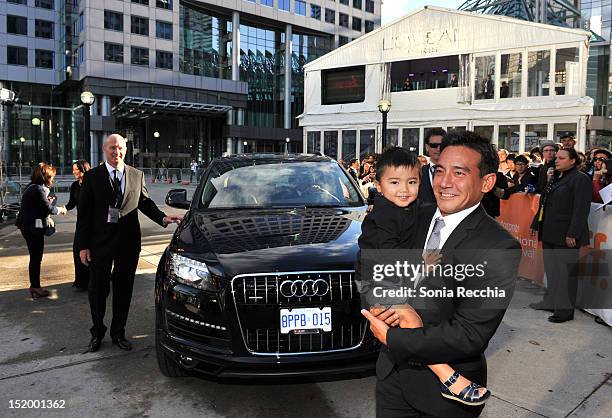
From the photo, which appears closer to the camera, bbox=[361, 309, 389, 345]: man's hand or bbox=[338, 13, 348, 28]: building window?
bbox=[361, 309, 389, 345]: man's hand

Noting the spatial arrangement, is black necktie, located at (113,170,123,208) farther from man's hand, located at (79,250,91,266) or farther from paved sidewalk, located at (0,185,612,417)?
paved sidewalk, located at (0,185,612,417)

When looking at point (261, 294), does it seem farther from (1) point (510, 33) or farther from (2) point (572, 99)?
(1) point (510, 33)

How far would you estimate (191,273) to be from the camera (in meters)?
3.29

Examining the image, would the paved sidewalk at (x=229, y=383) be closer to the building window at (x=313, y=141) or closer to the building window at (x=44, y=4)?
the building window at (x=313, y=141)

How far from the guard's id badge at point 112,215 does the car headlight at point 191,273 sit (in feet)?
3.99

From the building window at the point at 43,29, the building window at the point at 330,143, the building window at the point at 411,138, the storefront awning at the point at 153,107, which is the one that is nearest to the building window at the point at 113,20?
the storefront awning at the point at 153,107

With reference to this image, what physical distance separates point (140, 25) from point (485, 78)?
33.6 meters

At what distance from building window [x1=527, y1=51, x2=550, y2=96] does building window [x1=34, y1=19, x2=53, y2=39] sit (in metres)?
45.2

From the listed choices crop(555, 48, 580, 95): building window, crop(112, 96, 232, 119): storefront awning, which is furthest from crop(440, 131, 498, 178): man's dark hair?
crop(112, 96, 232, 119): storefront awning

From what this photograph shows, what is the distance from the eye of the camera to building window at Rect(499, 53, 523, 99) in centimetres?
2114

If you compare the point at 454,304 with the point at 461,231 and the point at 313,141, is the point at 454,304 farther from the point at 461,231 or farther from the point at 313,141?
the point at 313,141

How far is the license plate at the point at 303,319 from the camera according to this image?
10.0ft

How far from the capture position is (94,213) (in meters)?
4.40

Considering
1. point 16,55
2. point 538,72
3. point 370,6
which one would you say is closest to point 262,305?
point 538,72
